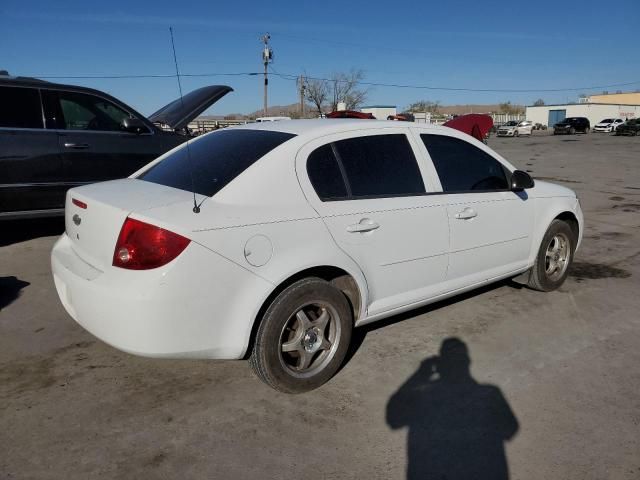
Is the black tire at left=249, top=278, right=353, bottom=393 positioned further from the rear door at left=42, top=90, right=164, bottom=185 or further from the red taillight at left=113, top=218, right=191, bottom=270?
the rear door at left=42, top=90, right=164, bottom=185

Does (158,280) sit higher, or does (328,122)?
(328,122)

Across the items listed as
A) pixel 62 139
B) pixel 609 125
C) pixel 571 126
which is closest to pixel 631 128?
pixel 571 126

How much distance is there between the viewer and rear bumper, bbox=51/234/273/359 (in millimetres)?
2508

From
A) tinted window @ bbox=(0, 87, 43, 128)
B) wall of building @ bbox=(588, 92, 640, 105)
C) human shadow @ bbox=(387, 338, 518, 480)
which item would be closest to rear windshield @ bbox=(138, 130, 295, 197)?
human shadow @ bbox=(387, 338, 518, 480)

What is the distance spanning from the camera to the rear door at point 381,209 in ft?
10.0

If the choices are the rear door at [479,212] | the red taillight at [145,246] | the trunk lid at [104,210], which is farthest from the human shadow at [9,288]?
the rear door at [479,212]

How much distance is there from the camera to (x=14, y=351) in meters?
3.49

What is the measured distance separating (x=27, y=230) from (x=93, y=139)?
196 centimetres

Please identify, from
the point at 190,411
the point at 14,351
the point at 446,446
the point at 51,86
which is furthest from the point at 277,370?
the point at 51,86

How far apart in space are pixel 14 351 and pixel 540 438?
10.9ft

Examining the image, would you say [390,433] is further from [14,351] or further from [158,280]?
[14,351]

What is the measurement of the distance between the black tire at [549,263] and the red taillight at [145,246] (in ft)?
10.9

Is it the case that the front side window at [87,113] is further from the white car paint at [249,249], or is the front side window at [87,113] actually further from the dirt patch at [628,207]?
the dirt patch at [628,207]

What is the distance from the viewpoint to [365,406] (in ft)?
9.53
